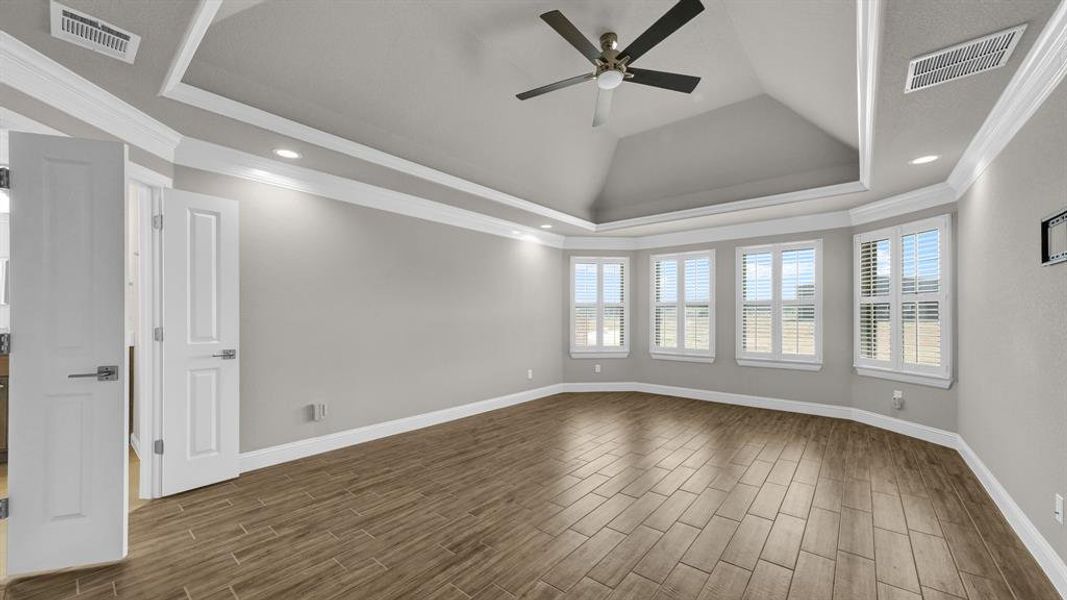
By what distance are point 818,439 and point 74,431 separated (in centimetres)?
597

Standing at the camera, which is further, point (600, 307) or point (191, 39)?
point (600, 307)

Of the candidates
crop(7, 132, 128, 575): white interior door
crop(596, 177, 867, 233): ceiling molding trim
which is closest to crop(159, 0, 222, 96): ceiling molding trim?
crop(7, 132, 128, 575): white interior door

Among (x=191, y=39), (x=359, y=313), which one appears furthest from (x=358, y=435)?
(x=191, y=39)

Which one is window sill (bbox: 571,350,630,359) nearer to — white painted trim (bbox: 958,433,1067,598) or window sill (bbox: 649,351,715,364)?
window sill (bbox: 649,351,715,364)

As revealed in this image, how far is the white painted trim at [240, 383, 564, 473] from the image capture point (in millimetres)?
3703

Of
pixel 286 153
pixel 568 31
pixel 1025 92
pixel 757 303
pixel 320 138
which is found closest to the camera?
pixel 1025 92

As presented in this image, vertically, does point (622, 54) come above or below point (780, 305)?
above

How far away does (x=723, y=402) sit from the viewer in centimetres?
636

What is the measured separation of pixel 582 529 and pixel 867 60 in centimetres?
314

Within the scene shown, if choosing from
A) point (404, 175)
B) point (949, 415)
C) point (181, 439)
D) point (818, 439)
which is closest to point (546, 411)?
point (818, 439)

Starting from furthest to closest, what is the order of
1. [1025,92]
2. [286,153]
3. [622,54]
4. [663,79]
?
[286,153] → [663,79] → [622,54] → [1025,92]

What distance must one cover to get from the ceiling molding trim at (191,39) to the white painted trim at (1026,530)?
487 cm

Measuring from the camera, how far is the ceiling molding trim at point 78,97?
6.95 ft

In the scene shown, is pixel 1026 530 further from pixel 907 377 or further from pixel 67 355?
pixel 67 355
